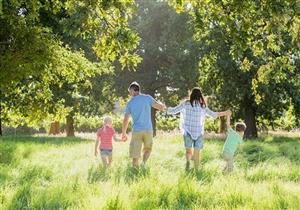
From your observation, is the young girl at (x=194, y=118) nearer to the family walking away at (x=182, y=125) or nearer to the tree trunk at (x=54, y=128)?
the family walking away at (x=182, y=125)

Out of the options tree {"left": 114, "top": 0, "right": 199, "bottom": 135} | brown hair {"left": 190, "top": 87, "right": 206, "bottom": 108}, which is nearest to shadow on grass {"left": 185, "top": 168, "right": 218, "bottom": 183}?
brown hair {"left": 190, "top": 87, "right": 206, "bottom": 108}

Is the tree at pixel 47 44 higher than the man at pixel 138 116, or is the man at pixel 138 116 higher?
the tree at pixel 47 44

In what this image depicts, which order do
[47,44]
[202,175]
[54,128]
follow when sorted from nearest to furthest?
[202,175] → [47,44] → [54,128]

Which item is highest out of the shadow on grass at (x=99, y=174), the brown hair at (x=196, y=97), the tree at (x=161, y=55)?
the tree at (x=161, y=55)

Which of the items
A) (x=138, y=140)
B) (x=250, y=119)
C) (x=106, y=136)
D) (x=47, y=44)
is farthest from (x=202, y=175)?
(x=250, y=119)

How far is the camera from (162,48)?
37.8 metres

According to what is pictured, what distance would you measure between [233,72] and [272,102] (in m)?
2.47

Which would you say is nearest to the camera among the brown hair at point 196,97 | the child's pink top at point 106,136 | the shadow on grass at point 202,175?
the shadow on grass at point 202,175

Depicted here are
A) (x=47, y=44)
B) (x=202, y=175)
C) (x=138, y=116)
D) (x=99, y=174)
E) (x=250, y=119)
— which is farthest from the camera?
(x=250, y=119)

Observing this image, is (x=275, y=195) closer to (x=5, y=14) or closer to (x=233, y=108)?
(x=5, y=14)

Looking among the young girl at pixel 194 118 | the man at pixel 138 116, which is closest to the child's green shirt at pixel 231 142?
the young girl at pixel 194 118

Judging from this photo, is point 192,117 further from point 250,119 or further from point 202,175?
point 250,119

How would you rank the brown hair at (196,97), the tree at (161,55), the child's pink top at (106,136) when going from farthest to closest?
the tree at (161,55), the child's pink top at (106,136), the brown hair at (196,97)

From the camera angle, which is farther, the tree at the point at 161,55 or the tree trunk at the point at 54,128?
the tree trunk at the point at 54,128
